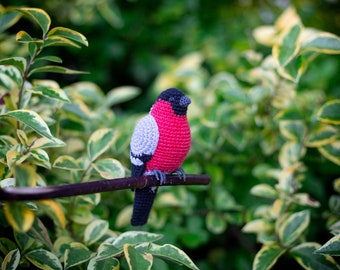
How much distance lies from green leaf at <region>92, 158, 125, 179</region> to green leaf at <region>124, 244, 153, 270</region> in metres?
0.16

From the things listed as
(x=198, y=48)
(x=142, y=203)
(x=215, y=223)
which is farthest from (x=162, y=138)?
(x=198, y=48)

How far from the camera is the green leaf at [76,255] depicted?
71 centimetres

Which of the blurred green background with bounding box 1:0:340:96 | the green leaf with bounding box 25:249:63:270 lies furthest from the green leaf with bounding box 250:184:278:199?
the blurred green background with bounding box 1:0:340:96

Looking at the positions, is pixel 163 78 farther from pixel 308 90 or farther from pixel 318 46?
pixel 318 46

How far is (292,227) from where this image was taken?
87 cm

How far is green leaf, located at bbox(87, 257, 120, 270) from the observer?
69 cm

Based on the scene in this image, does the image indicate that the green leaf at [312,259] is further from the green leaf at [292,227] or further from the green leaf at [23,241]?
the green leaf at [23,241]

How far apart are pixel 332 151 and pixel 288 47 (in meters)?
0.30

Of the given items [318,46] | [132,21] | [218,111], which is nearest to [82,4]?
[132,21]

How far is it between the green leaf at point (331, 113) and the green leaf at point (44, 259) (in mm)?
677

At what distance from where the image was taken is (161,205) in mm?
1115

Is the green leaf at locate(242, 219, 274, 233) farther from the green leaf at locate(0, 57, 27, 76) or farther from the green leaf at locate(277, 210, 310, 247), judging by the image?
the green leaf at locate(0, 57, 27, 76)

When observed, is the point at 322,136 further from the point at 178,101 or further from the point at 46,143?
the point at 46,143

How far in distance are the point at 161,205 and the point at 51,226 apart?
1.01 ft
